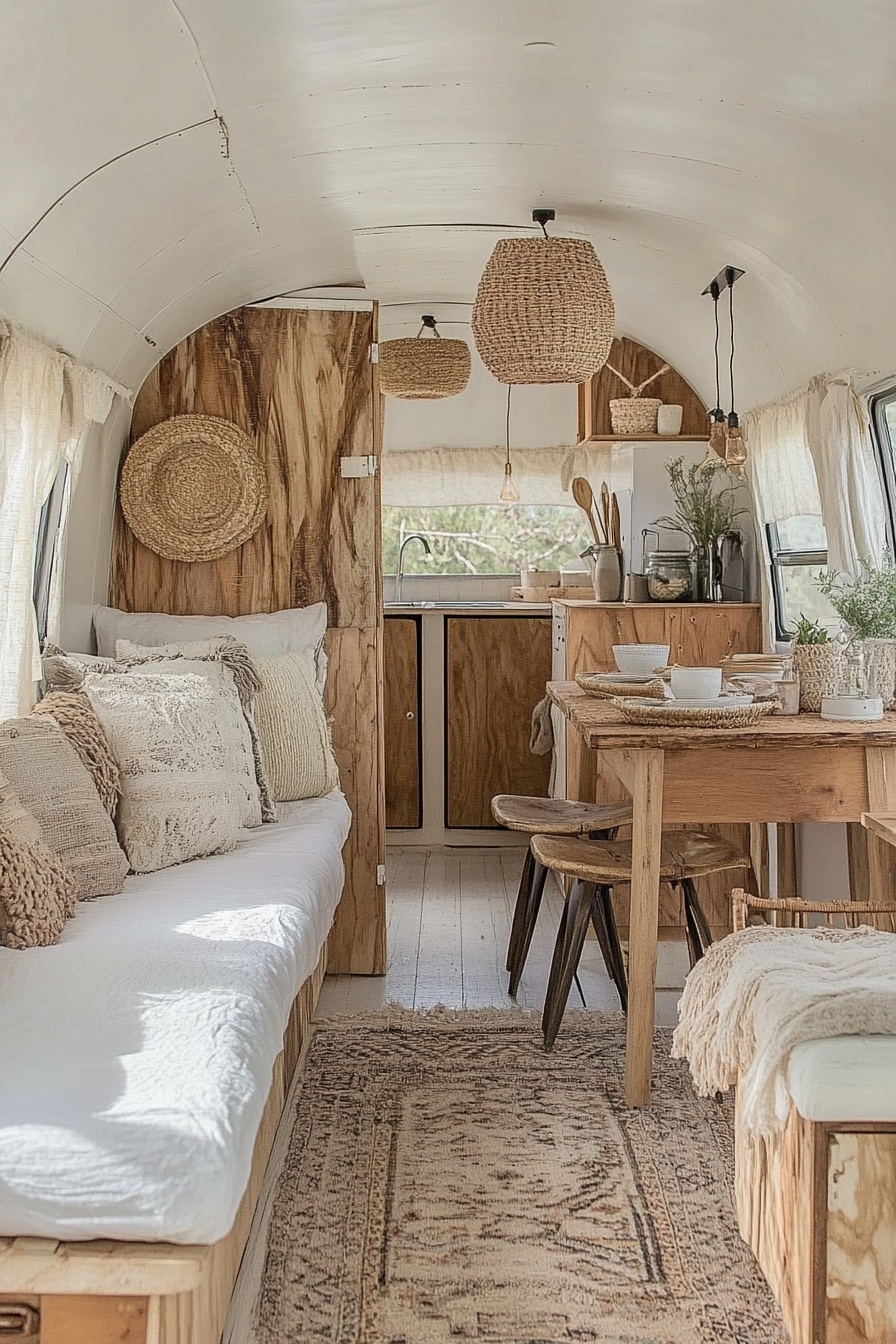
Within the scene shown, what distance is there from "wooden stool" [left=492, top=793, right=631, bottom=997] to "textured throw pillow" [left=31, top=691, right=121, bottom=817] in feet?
4.06

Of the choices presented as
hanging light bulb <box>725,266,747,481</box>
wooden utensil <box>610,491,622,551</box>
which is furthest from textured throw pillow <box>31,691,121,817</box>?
wooden utensil <box>610,491,622,551</box>

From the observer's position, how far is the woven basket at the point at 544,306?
332 centimetres

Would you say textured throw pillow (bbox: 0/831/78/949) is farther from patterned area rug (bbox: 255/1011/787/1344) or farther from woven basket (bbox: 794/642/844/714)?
woven basket (bbox: 794/642/844/714)

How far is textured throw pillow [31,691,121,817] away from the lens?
2861 mm

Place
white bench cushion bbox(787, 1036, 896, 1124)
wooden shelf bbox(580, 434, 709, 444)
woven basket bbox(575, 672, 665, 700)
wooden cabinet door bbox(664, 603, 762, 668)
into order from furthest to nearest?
wooden shelf bbox(580, 434, 709, 444) < wooden cabinet door bbox(664, 603, 762, 668) < woven basket bbox(575, 672, 665, 700) < white bench cushion bbox(787, 1036, 896, 1124)

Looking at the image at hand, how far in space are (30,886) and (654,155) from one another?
2.20 metres

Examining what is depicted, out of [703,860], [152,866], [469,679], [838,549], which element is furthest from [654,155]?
[469,679]

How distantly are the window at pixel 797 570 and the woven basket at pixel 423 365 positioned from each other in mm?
1428

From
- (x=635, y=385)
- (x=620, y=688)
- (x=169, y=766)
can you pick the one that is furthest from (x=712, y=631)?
(x=169, y=766)

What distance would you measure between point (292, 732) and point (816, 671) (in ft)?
4.85

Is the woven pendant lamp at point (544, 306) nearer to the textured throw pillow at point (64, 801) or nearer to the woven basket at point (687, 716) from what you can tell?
the woven basket at point (687, 716)

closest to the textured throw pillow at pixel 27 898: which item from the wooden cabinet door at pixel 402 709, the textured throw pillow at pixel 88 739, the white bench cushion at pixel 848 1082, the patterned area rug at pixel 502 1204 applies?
the textured throw pillow at pixel 88 739

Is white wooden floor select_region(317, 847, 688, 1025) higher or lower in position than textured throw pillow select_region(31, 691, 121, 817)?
lower

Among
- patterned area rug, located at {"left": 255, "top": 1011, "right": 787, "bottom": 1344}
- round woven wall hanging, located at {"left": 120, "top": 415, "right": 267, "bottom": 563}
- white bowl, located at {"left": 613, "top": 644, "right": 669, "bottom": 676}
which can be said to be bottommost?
patterned area rug, located at {"left": 255, "top": 1011, "right": 787, "bottom": 1344}
